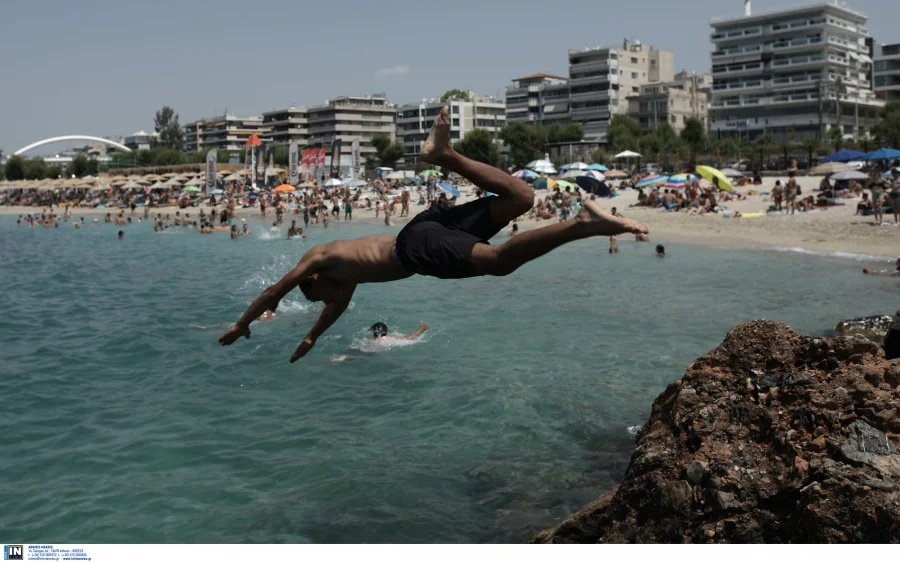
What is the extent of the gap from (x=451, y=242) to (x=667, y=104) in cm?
10744

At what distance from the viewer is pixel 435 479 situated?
326 inches

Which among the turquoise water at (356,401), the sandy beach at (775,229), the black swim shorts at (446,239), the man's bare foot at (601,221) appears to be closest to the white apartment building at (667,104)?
the sandy beach at (775,229)

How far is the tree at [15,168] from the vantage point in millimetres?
118506

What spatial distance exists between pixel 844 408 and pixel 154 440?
784cm

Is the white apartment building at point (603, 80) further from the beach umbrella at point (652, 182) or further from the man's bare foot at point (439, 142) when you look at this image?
the man's bare foot at point (439, 142)

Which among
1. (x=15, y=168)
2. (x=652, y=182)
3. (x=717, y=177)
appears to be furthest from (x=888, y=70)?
(x=15, y=168)

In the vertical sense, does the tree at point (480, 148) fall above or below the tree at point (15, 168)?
below

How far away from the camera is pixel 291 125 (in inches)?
5600

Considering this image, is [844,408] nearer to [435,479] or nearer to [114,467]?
[435,479]

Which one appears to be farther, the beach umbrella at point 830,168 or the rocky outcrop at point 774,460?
the beach umbrella at point 830,168

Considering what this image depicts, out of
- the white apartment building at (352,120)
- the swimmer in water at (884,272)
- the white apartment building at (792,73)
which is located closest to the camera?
the swimmer in water at (884,272)

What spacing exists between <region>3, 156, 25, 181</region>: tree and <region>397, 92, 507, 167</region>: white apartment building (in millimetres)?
55515

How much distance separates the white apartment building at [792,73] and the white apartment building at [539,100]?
2340cm
